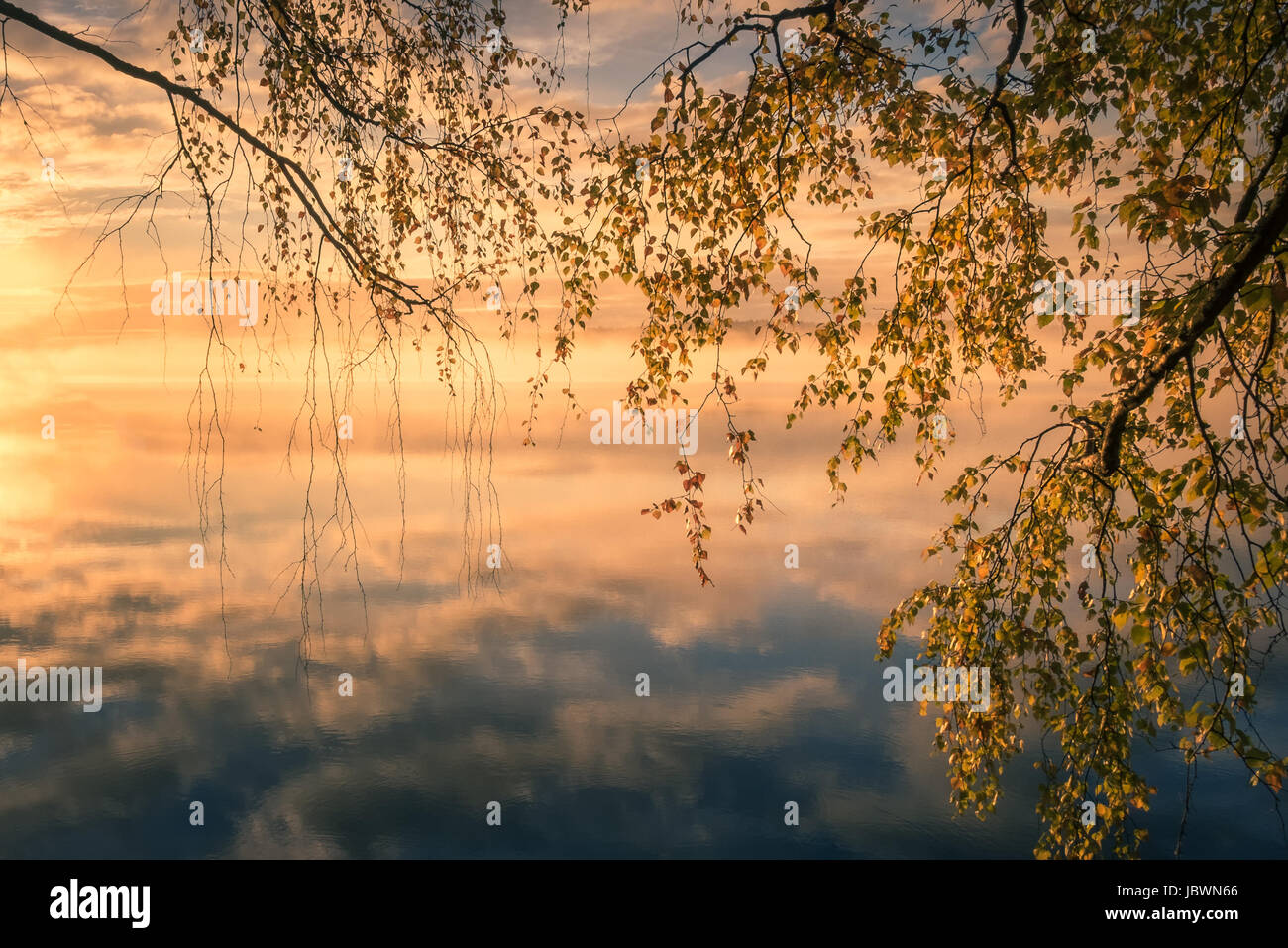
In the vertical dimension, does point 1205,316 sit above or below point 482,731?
above

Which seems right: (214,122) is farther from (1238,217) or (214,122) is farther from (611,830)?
(611,830)

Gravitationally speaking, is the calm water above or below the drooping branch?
below

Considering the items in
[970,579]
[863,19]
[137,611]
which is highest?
[863,19]

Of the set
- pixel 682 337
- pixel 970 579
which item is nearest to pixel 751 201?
pixel 682 337

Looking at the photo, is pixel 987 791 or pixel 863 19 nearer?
pixel 863 19

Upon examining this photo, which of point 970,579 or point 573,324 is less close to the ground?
point 573,324

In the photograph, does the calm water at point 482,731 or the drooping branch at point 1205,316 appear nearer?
the drooping branch at point 1205,316

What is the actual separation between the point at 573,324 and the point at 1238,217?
443 centimetres

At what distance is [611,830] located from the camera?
7469 centimetres

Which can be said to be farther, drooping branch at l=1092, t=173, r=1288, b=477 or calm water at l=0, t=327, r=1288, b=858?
calm water at l=0, t=327, r=1288, b=858

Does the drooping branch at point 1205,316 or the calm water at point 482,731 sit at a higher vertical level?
the drooping branch at point 1205,316

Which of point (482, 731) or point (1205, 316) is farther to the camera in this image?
point (482, 731)
